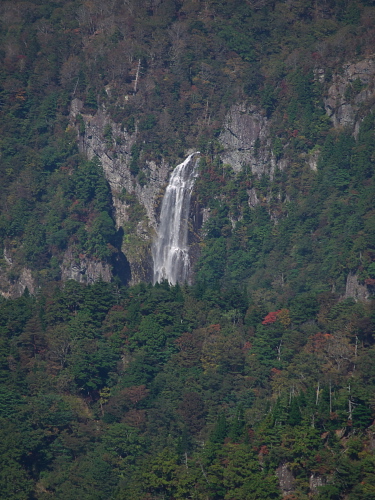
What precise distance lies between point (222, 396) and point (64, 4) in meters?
67.5

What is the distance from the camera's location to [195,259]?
542ft

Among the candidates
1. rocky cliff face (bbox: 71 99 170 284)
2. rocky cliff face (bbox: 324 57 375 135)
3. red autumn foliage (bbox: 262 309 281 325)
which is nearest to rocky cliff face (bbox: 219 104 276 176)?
rocky cliff face (bbox: 71 99 170 284)

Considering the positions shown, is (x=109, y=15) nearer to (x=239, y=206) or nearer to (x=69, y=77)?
(x=69, y=77)

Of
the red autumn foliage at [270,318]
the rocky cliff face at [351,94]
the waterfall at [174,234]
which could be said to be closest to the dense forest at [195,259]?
the rocky cliff face at [351,94]

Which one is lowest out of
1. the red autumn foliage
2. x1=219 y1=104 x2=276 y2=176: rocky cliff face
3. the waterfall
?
the red autumn foliage

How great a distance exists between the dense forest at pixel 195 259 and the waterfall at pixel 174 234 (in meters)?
1.55

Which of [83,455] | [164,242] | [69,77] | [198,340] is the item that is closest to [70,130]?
[69,77]

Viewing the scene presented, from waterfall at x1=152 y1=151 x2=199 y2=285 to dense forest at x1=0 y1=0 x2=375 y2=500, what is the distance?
1550mm

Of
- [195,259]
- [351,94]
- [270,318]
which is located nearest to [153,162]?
[195,259]

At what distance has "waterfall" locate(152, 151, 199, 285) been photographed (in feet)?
544

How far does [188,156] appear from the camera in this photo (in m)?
168

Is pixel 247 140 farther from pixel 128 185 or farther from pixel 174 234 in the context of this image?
pixel 128 185

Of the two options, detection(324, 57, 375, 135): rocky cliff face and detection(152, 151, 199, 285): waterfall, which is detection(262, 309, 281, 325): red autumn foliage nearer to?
detection(152, 151, 199, 285): waterfall

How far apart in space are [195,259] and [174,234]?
10.8 ft
